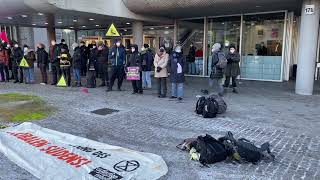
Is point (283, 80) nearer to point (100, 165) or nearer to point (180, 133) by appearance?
point (180, 133)

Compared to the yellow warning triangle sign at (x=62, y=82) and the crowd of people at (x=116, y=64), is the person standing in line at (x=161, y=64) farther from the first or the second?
the yellow warning triangle sign at (x=62, y=82)

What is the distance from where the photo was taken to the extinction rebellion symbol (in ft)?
14.2

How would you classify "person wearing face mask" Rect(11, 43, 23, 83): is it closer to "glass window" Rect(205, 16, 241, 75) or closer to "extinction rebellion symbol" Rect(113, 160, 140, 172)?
"glass window" Rect(205, 16, 241, 75)

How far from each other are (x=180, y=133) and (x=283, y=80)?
9.75 m

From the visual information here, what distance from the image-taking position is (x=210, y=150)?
15.0 ft

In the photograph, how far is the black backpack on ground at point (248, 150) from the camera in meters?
4.55

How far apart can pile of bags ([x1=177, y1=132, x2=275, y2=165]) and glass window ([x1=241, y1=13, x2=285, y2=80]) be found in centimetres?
1009

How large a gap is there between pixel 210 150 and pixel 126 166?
133 centimetres

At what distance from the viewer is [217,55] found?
9.93m

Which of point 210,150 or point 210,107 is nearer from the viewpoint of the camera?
point 210,150

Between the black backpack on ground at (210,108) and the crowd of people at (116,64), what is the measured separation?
2091 millimetres

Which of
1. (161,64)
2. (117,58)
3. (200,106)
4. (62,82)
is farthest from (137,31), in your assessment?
(200,106)

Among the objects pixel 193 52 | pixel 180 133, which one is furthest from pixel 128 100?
pixel 193 52

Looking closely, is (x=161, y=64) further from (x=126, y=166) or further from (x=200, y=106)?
(x=126, y=166)
